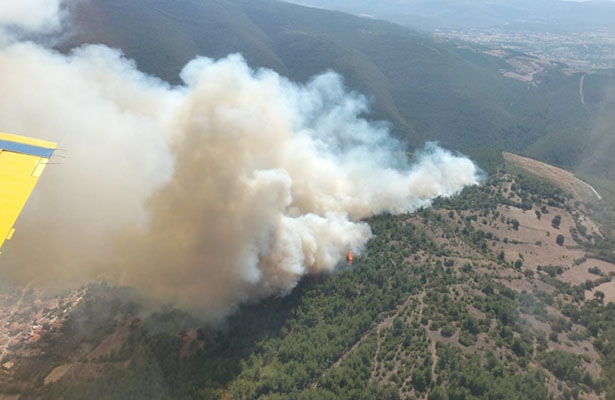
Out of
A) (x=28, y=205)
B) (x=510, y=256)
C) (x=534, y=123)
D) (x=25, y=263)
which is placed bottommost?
(x=534, y=123)

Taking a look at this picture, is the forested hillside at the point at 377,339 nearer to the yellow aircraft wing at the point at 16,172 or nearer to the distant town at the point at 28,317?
the distant town at the point at 28,317

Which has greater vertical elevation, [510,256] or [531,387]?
[531,387]

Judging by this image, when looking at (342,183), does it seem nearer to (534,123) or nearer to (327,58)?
(327,58)

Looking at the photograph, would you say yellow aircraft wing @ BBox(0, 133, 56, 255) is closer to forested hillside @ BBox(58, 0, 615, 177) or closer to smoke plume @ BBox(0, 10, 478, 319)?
smoke plume @ BBox(0, 10, 478, 319)

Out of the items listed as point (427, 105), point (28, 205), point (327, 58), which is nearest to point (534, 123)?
point (427, 105)

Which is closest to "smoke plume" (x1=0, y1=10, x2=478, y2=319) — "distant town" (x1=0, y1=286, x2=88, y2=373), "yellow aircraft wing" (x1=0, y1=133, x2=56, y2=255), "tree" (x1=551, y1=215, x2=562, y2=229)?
"distant town" (x1=0, y1=286, x2=88, y2=373)

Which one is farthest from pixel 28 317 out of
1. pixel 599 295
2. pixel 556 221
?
pixel 556 221

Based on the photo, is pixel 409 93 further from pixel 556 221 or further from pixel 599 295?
pixel 599 295
